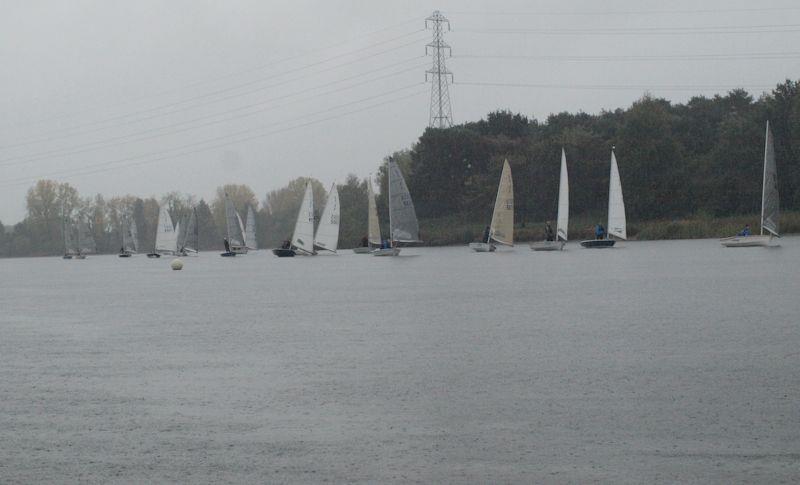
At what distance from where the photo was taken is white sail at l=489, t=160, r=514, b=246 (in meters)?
75.3

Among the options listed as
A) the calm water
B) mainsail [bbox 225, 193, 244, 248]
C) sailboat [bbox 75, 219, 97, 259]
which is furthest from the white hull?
sailboat [bbox 75, 219, 97, 259]

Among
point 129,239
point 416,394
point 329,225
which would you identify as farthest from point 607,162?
point 416,394

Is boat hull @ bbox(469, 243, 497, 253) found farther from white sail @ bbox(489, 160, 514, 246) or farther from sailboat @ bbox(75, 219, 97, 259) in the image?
sailboat @ bbox(75, 219, 97, 259)

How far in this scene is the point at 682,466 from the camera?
7.78 m

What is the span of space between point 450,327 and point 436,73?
3131 inches

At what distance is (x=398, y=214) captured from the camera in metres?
73.3

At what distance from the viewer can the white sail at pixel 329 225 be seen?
7681cm

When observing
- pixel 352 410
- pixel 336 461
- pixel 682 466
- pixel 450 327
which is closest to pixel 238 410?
pixel 352 410

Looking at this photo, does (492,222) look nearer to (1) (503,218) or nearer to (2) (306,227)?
(1) (503,218)

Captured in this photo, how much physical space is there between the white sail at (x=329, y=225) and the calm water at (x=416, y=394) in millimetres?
51975

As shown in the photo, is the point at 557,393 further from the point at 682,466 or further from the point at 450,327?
the point at 450,327

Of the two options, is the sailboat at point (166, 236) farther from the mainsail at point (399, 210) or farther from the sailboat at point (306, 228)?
the mainsail at point (399, 210)

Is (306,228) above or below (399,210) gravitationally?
below

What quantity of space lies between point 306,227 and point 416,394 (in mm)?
67123
